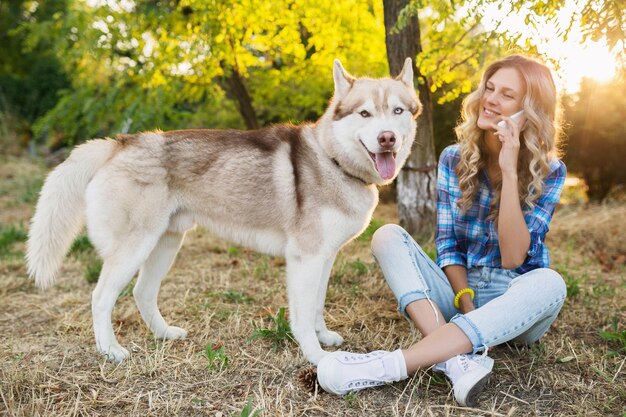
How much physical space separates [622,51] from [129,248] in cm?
272

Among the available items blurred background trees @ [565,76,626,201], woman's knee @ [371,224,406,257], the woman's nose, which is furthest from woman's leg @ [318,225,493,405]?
blurred background trees @ [565,76,626,201]

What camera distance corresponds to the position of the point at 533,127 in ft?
8.50

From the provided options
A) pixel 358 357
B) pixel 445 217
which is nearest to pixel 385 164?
pixel 445 217

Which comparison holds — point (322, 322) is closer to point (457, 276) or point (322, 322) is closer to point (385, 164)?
point (457, 276)

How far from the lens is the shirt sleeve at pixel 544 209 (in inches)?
102

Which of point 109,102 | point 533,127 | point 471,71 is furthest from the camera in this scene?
point 109,102

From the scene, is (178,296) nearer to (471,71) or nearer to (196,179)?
(196,179)

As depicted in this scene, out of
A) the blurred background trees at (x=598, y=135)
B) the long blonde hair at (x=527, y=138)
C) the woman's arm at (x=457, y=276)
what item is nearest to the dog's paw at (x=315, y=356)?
the woman's arm at (x=457, y=276)

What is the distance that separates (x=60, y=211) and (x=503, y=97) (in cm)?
236

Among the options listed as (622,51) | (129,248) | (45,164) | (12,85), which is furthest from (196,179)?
(12,85)

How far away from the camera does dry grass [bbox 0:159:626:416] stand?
2.18 meters

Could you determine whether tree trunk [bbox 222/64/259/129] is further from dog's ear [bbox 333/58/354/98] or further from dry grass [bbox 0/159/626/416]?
dog's ear [bbox 333/58/354/98]

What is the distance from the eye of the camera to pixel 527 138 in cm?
260

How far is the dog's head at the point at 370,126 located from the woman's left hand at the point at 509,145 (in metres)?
0.47
